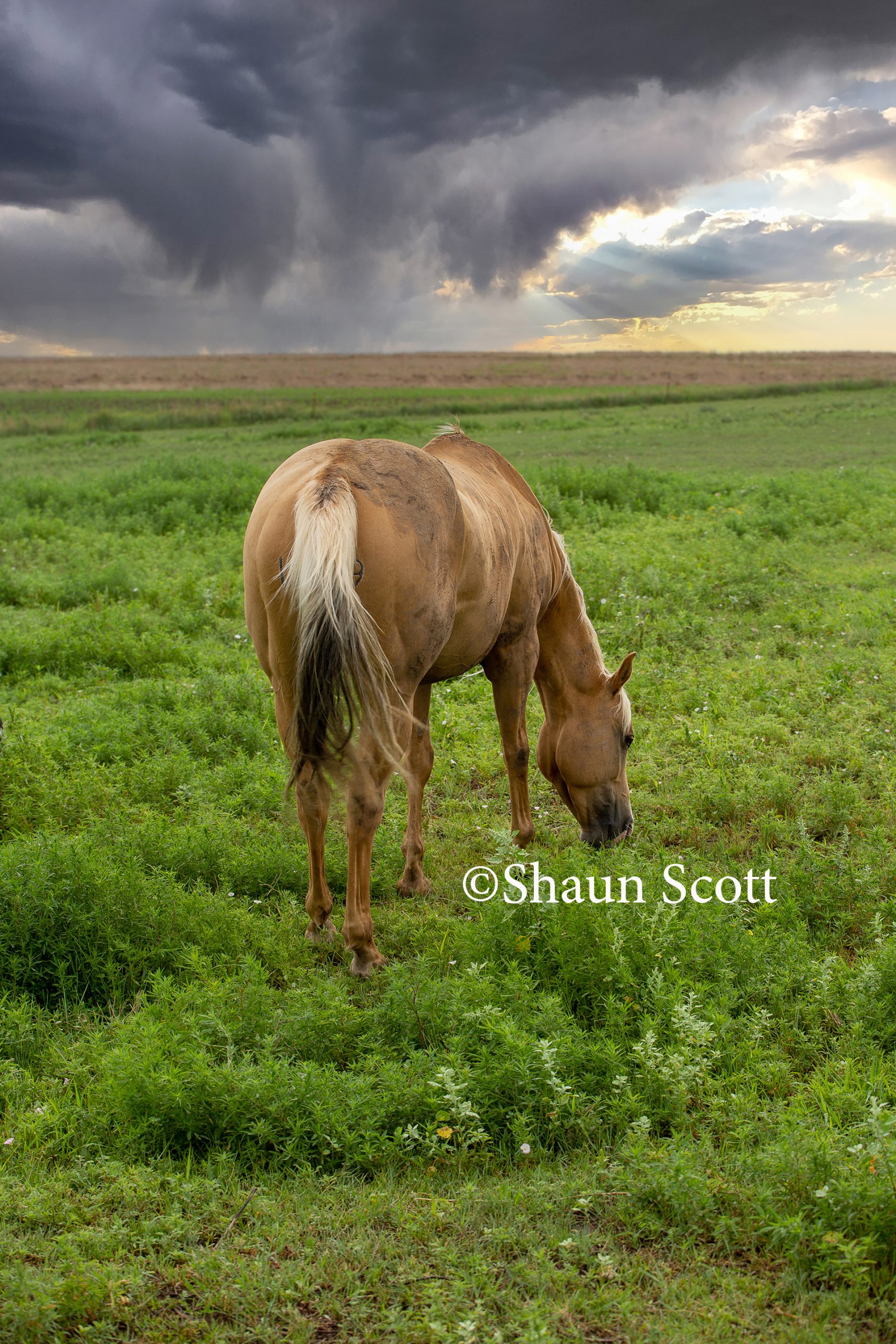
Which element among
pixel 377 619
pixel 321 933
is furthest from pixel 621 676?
pixel 321 933

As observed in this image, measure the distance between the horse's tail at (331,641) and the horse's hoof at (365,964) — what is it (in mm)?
827

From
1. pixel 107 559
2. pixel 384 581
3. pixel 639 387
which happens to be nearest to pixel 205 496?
pixel 107 559

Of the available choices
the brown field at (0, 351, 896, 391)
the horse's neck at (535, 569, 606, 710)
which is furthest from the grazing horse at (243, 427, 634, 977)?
the brown field at (0, 351, 896, 391)

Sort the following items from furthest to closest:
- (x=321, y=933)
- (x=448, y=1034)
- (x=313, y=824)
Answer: (x=321, y=933), (x=313, y=824), (x=448, y=1034)

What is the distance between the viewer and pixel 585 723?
4988 millimetres

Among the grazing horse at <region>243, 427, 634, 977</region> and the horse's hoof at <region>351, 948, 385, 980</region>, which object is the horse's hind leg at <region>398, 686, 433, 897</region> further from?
the horse's hoof at <region>351, 948, 385, 980</region>

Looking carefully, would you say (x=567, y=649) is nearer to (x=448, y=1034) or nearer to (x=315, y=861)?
(x=315, y=861)

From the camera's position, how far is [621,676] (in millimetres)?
4773

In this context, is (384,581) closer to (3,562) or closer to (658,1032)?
(658,1032)

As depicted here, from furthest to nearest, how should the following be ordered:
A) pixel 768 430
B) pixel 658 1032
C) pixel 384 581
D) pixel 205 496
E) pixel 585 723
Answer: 1. pixel 768 430
2. pixel 205 496
3. pixel 585 723
4. pixel 384 581
5. pixel 658 1032

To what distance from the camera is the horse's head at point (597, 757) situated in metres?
4.89

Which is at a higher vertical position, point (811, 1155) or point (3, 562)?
point (3, 562)

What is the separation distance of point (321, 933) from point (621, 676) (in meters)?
2.04

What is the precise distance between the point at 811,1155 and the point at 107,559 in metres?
9.82
